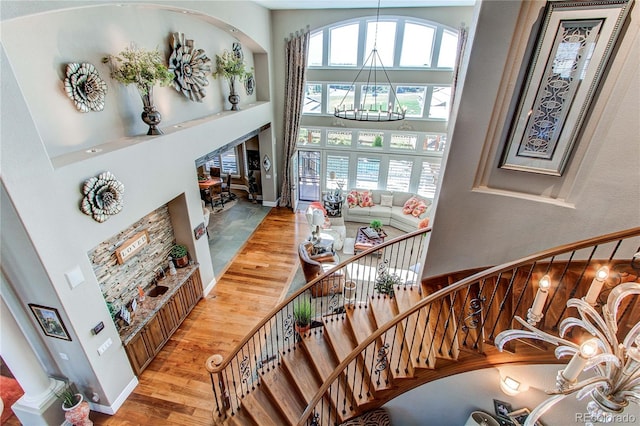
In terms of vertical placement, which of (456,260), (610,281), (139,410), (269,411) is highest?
(610,281)

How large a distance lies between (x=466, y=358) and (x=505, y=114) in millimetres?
2601

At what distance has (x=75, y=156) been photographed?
3883mm

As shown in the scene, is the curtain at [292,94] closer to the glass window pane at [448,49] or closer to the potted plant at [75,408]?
the glass window pane at [448,49]

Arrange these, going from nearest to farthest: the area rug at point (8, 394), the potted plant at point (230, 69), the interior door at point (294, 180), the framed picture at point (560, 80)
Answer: the framed picture at point (560, 80)
the area rug at point (8, 394)
the potted plant at point (230, 69)
the interior door at point (294, 180)

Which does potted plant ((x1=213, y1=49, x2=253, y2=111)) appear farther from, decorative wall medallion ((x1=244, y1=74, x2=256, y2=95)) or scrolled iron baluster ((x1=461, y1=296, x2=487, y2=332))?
scrolled iron baluster ((x1=461, y1=296, x2=487, y2=332))

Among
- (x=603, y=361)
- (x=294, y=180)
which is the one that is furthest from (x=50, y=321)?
(x=294, y=180)

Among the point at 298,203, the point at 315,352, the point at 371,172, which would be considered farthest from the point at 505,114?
the point at 298,203

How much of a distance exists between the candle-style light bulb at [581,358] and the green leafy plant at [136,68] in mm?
5385

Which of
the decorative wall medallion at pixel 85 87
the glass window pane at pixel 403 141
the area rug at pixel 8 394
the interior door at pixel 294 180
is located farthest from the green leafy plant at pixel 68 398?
the glass window pane at pixel 403 141

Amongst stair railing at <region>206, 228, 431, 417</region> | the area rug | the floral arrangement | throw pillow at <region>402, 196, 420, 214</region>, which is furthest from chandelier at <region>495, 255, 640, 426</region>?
throw pillow at <region>402, 196, 420, 214</region>

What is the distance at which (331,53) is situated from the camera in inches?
371

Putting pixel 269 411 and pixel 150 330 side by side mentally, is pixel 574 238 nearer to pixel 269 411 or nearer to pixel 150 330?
pixel 269 411

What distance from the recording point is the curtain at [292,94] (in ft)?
30.0

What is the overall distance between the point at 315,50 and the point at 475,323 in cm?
863
